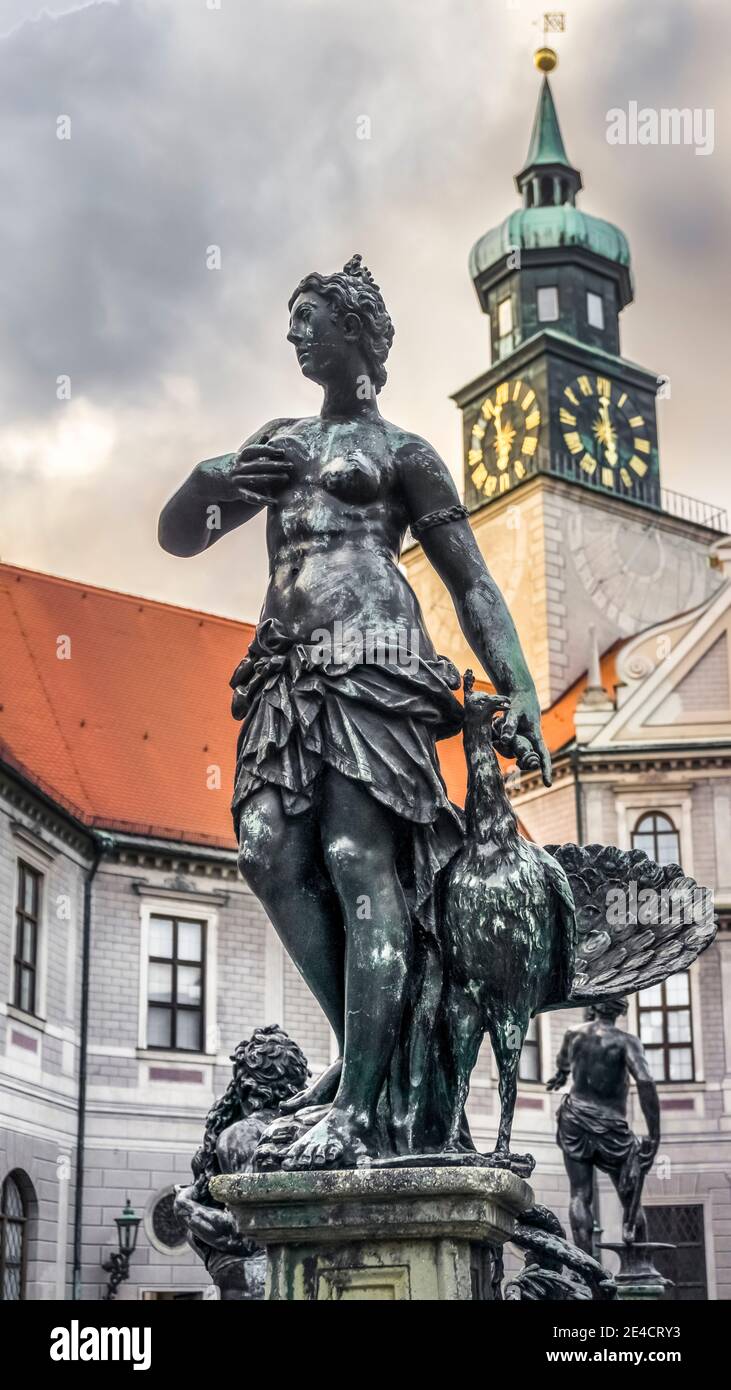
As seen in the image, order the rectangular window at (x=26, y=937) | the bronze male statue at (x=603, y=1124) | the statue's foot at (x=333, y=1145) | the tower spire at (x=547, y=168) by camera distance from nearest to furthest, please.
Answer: the statue's foot at (x=333, y=1145), the bronze male statue at (x=603, y=1124), the rectangular window at (x=26, y=937), the tower spire at (x=547, y=168)

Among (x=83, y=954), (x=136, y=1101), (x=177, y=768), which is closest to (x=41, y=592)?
(x=177, y=768)

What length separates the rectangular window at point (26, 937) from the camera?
24.5 meters

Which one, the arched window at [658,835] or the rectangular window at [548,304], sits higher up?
the rectangular window at [548,304]

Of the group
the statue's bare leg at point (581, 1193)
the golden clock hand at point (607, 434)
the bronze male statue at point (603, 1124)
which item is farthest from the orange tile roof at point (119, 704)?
the golden clock hand at point (607, 434)

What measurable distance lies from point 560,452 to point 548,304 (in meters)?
6.11

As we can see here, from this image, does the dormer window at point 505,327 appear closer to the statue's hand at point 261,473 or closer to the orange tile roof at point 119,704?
the orange tile roof at point 119,704

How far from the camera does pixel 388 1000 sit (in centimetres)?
453

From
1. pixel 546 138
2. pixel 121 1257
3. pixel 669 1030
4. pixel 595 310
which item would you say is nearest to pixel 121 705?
pixel 121 1257

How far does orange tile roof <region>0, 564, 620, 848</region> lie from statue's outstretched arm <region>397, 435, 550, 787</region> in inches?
801

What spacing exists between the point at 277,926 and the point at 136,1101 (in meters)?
22.3

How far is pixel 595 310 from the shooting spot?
158 ft

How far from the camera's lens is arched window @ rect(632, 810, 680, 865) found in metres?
33.7

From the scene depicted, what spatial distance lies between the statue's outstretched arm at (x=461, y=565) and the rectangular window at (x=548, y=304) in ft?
143

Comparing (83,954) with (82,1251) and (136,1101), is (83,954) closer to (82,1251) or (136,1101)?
(136,1101)
